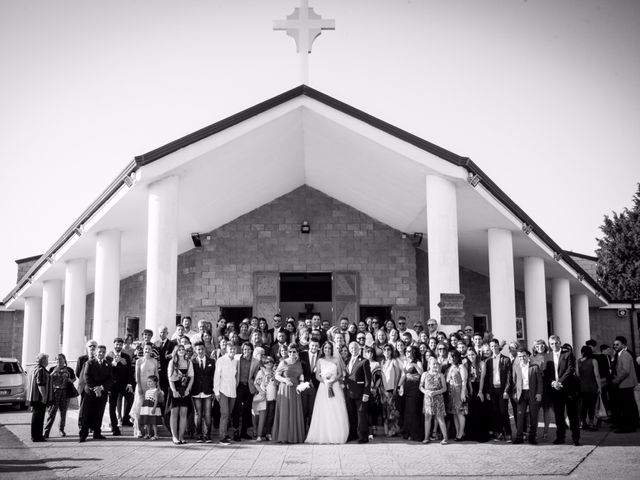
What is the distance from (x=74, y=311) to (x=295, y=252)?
622cm

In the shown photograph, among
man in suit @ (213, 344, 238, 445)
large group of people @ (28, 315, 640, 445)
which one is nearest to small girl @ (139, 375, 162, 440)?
large group of people @ (28, 315, 640, 445)

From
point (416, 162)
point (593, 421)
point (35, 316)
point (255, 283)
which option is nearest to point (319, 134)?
point (416, 162)

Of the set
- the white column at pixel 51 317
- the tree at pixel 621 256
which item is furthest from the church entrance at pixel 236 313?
the tree at pixel 621 256

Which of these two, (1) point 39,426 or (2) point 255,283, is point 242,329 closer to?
(1) point 39,426

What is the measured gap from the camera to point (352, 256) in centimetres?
1964

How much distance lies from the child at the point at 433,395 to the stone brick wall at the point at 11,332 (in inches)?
838

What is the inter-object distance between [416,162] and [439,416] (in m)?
5.29

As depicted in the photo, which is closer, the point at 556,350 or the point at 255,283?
the point at 556,350

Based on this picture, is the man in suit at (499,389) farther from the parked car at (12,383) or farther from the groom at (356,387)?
the parked car at (12,383)

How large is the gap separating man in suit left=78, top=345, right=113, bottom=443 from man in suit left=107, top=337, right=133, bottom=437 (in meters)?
0.17

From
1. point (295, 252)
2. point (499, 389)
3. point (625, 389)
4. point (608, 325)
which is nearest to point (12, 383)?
point (295, 252)

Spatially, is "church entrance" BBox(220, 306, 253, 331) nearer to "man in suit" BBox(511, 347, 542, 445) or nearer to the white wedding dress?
the white wedding dress

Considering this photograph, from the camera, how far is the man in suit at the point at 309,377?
1087 cm

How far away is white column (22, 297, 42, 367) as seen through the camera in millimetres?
24734
